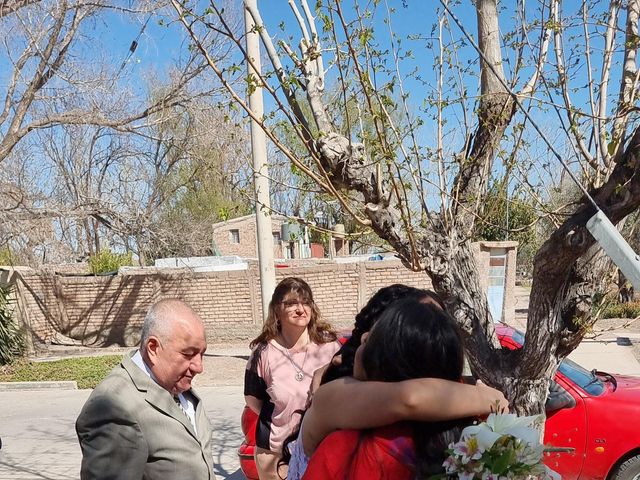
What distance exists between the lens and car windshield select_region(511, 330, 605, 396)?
5.27m

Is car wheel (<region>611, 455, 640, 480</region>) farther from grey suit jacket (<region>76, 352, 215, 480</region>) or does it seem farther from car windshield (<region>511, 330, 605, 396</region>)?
grey suit jacket (<region>76, 352, 215, 480</region>)

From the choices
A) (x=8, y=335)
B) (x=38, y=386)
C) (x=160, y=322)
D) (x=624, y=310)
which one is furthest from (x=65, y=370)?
(x=624, y=310)

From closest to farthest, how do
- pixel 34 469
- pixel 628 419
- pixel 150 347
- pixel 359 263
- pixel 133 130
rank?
pixel 150 347, pixel 628 419, pixel 34 469, pixel 133 130, pixel 359 263

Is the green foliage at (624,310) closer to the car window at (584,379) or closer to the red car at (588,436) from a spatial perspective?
the car window at (584,379)

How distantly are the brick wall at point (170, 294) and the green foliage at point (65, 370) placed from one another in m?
2.73

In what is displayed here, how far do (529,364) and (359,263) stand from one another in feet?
45.8

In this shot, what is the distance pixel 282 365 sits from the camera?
3.69m

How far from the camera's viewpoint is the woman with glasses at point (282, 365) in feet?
11.8

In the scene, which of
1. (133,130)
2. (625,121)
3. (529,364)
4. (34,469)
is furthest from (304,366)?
(133,130)

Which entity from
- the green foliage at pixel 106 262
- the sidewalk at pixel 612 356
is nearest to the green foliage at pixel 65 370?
the green foliage at pixel 106 262

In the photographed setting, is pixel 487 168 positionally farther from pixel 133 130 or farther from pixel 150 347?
pixel 133 130

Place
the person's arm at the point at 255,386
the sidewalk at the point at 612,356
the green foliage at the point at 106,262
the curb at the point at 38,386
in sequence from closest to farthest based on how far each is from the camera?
the person's arm at the point at 255,386 → the sidewalk at the point at 612,356 → the curb at the point at 38,386 → the green foliage at the point at 106,262

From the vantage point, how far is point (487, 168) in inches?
134

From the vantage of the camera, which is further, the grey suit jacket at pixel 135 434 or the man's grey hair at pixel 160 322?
the man's grey hair at pixel 160 322
